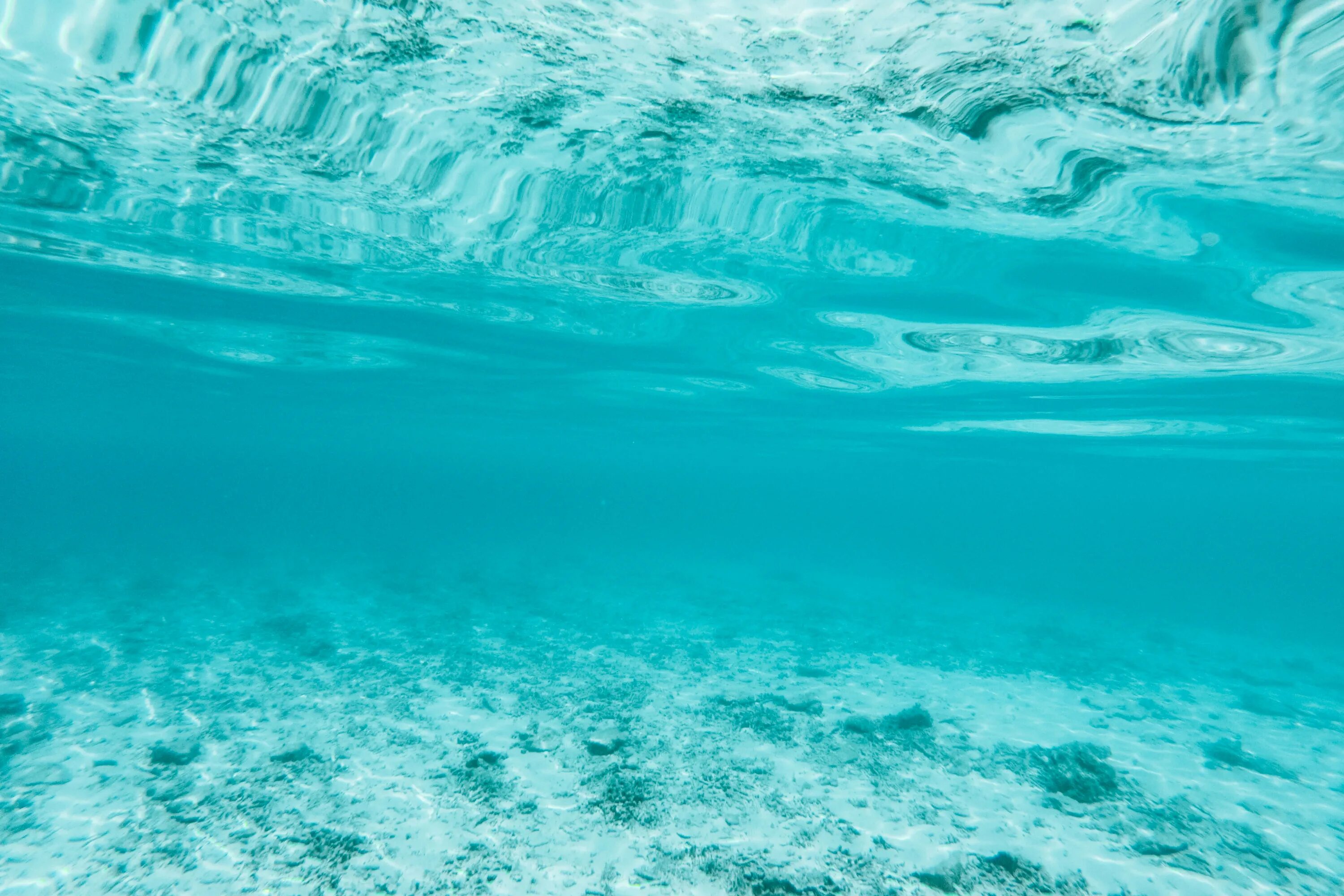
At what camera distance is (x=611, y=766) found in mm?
9227

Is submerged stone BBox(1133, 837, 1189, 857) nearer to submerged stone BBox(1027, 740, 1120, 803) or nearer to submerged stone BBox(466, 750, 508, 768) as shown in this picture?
submerged stone BBox(1027, 740, 1120, 803)

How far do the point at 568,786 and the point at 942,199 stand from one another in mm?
8845

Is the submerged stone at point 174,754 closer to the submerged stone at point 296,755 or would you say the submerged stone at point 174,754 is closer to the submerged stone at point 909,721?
the submerged stone at point 296,755

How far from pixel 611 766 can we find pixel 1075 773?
6.69 metres

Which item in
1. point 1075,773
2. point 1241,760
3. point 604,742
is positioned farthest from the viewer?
point 1241,760

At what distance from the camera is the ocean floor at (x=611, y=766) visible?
694 cm

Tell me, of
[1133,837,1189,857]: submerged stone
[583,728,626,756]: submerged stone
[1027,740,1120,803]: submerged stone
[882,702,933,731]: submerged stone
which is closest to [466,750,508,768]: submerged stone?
[583,728,626,756]: submerged stone

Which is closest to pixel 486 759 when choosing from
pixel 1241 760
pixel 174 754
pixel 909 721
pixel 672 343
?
pixel 174 754

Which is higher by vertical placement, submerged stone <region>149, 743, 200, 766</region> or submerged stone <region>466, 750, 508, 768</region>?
submerged stone <region>466, 750, 508, 768</region>

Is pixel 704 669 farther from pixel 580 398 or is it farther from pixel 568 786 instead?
pixel 580 398

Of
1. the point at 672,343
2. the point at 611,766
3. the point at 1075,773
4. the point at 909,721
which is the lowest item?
the point at 611,766

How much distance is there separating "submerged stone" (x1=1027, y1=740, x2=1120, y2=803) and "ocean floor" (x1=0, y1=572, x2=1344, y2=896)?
0.14 feet

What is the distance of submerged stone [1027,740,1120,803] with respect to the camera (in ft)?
30.0

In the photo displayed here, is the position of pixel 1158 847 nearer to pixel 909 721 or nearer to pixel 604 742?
pixel 909 721
